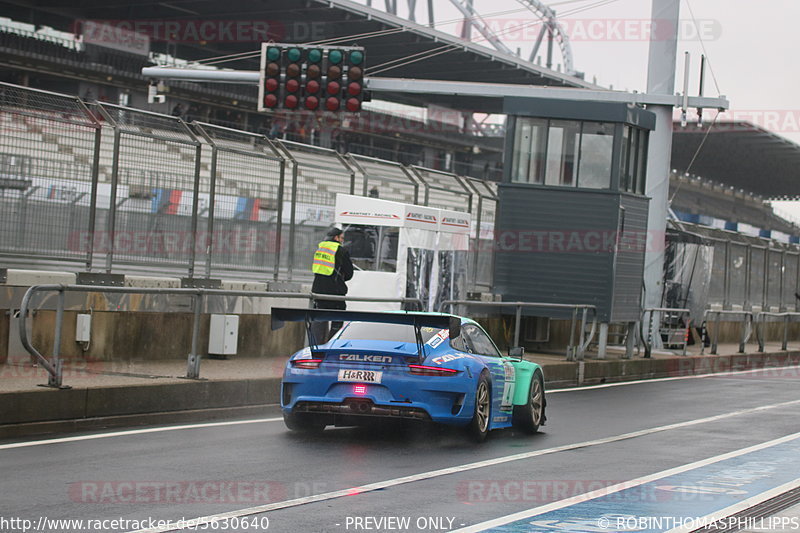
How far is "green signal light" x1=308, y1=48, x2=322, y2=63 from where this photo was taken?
85.4 ft

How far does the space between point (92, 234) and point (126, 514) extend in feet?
30.4

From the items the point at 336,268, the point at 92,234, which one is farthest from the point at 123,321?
the point at 336,268

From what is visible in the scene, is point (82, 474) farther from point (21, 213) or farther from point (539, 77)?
point (539, 77)

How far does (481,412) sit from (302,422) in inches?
70.0

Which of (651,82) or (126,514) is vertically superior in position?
(651,82)

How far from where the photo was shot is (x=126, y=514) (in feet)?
24.5

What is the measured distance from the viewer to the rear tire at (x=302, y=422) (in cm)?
1221

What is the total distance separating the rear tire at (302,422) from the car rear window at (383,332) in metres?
0.85

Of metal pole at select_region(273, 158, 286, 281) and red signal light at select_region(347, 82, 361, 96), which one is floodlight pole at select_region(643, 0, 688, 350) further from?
metal pole at select_region(273, 158, 286, 281)

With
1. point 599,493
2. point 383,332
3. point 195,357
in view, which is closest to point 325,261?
point 195,357

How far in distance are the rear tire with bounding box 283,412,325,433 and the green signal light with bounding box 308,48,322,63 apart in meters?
14.7

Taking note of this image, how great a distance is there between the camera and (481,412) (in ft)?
40.5

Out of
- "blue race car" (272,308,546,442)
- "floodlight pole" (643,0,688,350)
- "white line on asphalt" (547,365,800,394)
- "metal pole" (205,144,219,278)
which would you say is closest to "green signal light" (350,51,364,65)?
"floodlight pole" (643,0,688,350)

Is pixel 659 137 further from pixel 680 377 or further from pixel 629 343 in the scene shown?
pixel 680 377
